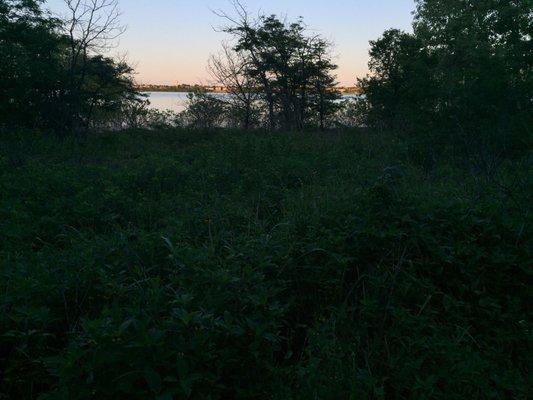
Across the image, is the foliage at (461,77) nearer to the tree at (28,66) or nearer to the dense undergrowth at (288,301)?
the dense undergrowth at (288,301)

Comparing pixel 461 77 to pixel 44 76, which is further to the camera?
pixel 44 76

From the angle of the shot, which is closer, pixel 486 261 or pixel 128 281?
pixel 128 281

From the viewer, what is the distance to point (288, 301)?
12.4ft

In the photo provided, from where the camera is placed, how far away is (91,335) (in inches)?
102

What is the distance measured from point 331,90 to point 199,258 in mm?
28006

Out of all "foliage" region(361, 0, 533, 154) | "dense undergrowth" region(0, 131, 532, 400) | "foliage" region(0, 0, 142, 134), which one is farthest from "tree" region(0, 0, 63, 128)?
"dense undergrowth" region(0, 131, 532, 400)

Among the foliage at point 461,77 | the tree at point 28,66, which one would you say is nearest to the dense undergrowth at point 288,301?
the foliage at point 461,77

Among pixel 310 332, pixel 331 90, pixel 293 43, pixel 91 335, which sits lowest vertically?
pixel 310 332

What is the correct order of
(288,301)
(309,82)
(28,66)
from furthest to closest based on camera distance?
(309,82), (28,66), (288,301)

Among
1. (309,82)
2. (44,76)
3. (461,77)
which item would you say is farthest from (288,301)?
(309,82)

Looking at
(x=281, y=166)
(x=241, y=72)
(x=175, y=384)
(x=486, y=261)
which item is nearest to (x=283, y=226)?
(x=486, y=261)

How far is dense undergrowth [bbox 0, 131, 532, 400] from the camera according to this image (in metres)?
2.70

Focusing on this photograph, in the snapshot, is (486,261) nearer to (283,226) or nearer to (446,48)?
(283,226)

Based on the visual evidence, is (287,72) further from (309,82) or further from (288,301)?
(288,301)
